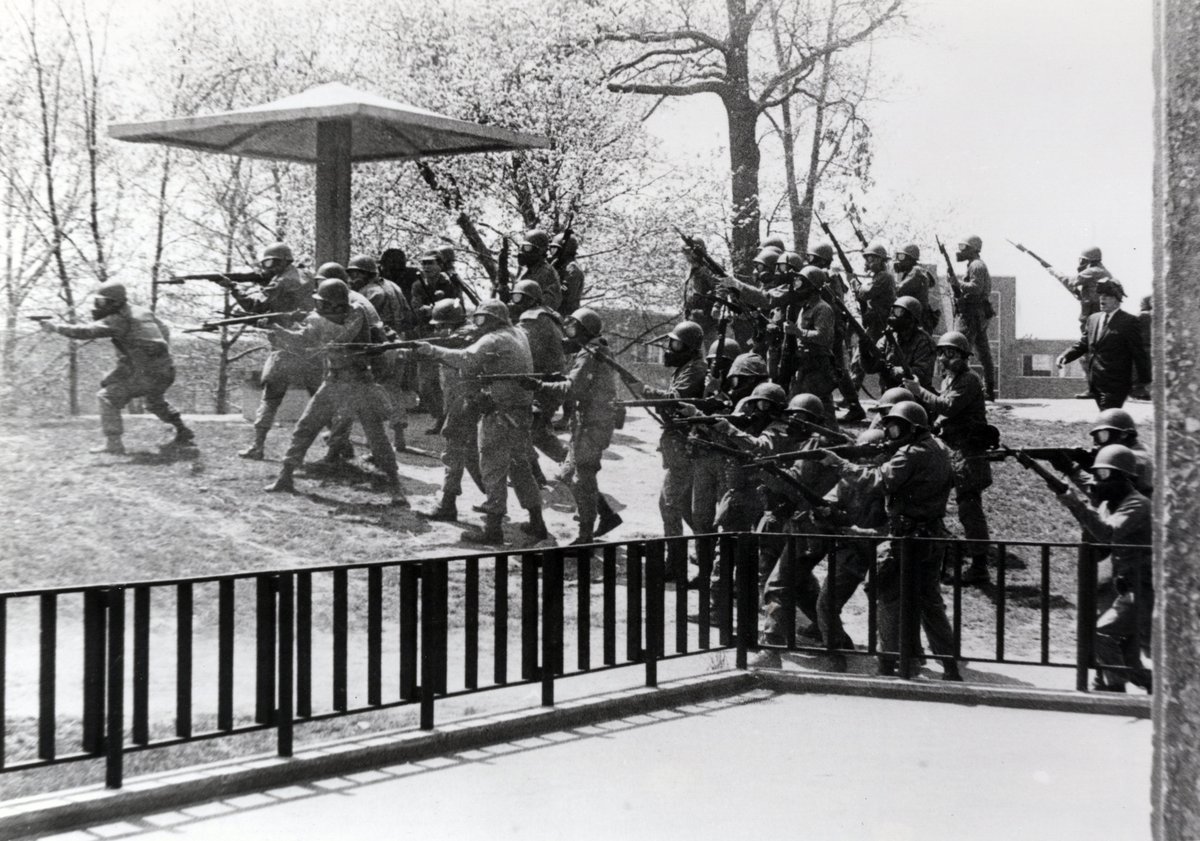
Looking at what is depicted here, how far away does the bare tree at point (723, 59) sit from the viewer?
17328 millimetres

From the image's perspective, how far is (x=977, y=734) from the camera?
6.80 metres

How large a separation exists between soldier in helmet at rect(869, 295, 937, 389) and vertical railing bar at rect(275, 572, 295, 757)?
7.71m

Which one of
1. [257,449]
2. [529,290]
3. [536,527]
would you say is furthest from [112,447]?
[529,290]

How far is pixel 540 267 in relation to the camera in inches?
500

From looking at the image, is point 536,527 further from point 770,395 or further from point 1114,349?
point 1114,349

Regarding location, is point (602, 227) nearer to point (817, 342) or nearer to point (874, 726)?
point (817, 342)

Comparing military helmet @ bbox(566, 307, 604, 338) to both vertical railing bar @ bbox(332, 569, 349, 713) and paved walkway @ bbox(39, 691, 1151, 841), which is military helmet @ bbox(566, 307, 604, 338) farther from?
vertical railing bar @ bbox(332, 569, 349, 713)

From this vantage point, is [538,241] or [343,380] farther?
[538,241]

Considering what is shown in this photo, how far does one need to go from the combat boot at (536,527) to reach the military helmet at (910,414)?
3898 mm

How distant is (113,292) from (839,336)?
715cm

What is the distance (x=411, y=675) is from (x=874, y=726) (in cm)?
260

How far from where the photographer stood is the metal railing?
5.24 meters

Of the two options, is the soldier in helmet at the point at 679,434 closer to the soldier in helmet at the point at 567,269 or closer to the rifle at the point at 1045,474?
the soldier in helmet at the point at 567,269

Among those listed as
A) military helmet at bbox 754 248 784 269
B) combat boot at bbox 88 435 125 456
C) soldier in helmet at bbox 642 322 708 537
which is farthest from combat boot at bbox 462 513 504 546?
military helmet at bbox 754 248 784 269
